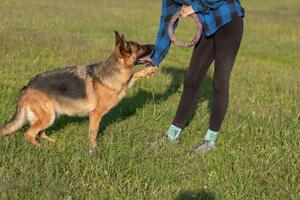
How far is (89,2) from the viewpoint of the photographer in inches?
945

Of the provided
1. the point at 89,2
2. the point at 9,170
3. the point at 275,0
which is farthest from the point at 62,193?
the point at 275,0

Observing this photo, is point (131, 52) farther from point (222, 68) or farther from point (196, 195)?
point (196, 195)

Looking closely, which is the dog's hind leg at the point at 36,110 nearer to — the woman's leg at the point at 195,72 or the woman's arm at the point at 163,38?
the woman's arm at the point at 163,38

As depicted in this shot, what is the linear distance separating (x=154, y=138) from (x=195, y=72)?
91cm

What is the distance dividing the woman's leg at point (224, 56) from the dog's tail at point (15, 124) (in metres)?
2.13

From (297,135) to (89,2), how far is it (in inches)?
761

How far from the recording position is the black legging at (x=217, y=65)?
5.38 meters

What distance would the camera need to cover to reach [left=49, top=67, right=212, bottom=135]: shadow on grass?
21.2 feet

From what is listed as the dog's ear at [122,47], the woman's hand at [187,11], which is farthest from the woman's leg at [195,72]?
the dog's ear at [122,47]

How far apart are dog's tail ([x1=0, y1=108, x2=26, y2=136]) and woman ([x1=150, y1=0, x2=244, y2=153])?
1.49 metres

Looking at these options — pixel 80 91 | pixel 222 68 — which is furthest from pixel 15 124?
pixel 222 68

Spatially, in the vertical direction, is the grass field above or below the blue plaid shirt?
below

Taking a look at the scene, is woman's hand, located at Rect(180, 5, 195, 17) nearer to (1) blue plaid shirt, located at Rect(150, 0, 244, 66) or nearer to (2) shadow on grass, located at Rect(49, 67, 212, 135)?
(1) blue plaid shirt, located at Rect(150, 0, 244, 66)

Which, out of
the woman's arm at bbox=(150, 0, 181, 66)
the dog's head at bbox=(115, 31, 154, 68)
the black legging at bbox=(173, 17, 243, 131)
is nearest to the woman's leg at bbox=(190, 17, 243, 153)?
the black legging at bbox=(173, 17, 243, 131)
